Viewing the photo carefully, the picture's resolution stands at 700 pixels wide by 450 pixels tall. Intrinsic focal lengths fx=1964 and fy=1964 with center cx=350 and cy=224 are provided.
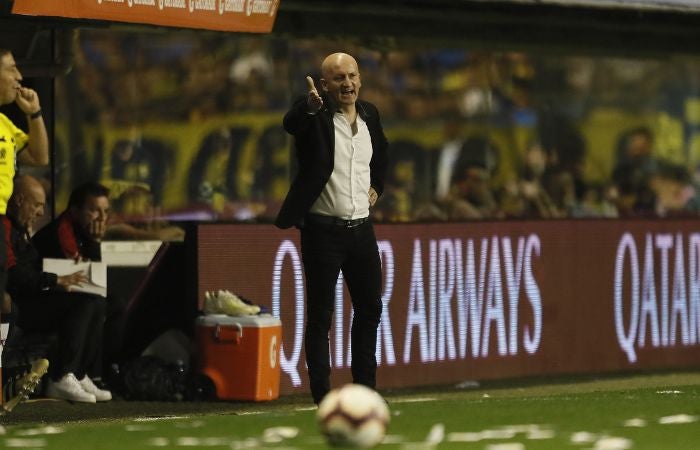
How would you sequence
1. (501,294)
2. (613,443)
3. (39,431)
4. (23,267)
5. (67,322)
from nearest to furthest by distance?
(613,443) < (39,431) < (23,267) < (67,322) < (501,294)

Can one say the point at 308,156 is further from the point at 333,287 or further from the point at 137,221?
the point at 137,221

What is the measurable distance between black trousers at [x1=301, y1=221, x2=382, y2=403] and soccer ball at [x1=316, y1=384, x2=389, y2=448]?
2449 millimetres

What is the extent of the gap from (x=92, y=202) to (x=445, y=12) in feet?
13.3

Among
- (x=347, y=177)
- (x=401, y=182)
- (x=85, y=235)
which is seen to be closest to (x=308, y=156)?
(x=347, y=177)

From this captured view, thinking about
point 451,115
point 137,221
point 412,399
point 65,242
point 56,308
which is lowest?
point 412,399

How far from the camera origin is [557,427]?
996 cm

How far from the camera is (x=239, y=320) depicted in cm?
1268

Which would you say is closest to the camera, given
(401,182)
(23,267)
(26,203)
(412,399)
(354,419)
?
(354,419)

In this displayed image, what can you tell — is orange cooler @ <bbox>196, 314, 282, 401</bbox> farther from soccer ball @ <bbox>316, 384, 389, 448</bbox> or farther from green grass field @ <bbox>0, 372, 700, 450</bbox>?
soccer ball @ <bbox>316, 384, 389, 448</bbox>

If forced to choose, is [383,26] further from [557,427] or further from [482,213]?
[557,427]

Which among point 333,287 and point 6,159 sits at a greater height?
point 6,159

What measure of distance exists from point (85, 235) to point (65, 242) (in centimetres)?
20

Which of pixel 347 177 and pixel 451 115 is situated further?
pixel 451 115

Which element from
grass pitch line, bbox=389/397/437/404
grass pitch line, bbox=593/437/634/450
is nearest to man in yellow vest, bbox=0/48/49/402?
grass pitch line, bbox=389/397/437/404
